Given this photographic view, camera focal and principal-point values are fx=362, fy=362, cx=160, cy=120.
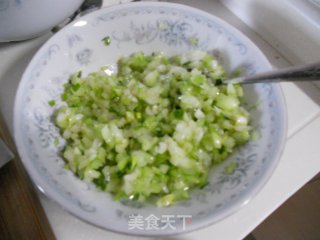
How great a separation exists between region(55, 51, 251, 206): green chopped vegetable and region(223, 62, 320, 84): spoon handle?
41mm

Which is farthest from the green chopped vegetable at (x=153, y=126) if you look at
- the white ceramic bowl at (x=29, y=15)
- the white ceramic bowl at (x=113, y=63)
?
the white ceramic bowl at (x=29, y=15)

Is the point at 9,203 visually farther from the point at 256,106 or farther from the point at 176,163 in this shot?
the point at 256,106

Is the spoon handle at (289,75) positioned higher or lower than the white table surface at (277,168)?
higher

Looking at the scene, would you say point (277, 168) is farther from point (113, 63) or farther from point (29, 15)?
point (29, 15)

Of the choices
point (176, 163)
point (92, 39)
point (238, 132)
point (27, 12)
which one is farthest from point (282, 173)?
point (27, 12)

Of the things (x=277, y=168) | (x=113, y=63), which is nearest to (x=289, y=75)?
(x=277, y=168)

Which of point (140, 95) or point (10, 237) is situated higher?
point (140, 95)

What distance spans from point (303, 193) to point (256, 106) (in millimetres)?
676

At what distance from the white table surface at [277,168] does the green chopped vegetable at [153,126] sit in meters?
0.09

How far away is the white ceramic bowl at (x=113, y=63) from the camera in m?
0.56

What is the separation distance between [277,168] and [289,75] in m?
0.19

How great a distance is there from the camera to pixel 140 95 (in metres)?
0.71

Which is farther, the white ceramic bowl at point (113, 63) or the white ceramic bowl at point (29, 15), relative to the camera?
the white ceramic bowl at point (29, 15)

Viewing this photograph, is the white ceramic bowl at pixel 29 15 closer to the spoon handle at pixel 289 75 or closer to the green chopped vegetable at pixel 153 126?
the green chopped vegetable at pixel 153 126
